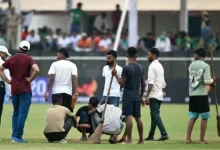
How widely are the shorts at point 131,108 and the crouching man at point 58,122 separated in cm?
114

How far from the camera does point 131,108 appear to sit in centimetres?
2075

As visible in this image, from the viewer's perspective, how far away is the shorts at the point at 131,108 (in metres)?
20.7

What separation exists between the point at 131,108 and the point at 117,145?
0.89m

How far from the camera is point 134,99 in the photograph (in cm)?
2078

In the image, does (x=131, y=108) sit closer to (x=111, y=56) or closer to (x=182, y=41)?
(x=111, y=56)

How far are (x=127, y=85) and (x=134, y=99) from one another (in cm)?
33

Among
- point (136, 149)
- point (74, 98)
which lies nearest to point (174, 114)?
point (74, 98)

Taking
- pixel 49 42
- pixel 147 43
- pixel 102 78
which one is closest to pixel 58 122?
pixel 102 78

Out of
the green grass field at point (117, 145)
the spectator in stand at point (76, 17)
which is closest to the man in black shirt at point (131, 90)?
the green grass field at point (117, 145)

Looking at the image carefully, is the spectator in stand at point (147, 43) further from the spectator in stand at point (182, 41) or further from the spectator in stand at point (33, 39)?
the spectator in stand at point (33, 39)

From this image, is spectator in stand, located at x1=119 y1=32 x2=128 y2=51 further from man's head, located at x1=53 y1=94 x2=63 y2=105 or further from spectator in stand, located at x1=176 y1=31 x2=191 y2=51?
man's head, located at x1=53 y1=94 x2=63 y2=105

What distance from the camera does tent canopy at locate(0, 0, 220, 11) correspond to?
53.9m

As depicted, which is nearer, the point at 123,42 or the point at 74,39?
the point at 123,42

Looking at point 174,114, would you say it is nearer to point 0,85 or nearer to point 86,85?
point 86,85
